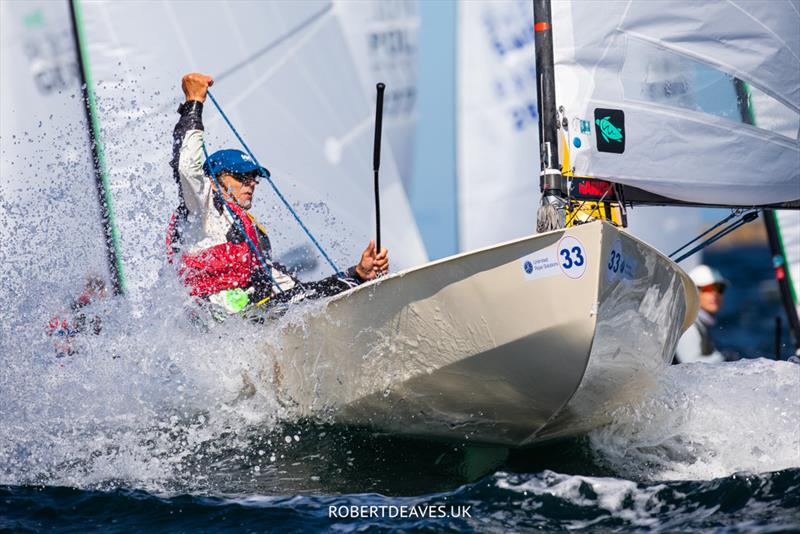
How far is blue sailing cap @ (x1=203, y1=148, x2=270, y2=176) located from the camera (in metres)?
4.34

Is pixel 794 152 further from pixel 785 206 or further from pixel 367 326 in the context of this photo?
pixel 367 326

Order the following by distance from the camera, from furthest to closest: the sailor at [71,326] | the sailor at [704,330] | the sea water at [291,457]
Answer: the sailor at [704,330] < the sailor at [71,326] < the sea water at [291,457]

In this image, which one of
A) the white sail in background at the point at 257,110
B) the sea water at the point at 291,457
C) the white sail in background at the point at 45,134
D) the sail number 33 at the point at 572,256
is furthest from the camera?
the white sail in background at the point at 257,110

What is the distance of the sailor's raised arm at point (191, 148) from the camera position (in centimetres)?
407

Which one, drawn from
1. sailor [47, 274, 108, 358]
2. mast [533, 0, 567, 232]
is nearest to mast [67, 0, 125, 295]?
sailor [47, 274, 108, 358]

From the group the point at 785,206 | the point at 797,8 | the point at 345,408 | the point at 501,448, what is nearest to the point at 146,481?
the point at 345,408

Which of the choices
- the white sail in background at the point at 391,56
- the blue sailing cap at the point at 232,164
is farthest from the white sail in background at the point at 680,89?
the white sail in background at the point at 391,56

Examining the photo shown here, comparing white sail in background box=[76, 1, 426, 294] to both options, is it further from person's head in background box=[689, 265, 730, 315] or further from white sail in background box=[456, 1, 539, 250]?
person's head in background box=[689, 265, 730, 315]

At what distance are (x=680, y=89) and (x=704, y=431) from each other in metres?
1.31

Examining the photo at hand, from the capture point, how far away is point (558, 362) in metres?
3.43

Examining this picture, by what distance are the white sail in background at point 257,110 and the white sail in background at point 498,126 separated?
1.93 ft

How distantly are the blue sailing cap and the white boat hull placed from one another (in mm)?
750

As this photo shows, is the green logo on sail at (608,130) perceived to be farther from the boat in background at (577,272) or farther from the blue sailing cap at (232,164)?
the blue sailing cap at (232,164)

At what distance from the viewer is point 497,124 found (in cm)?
744
